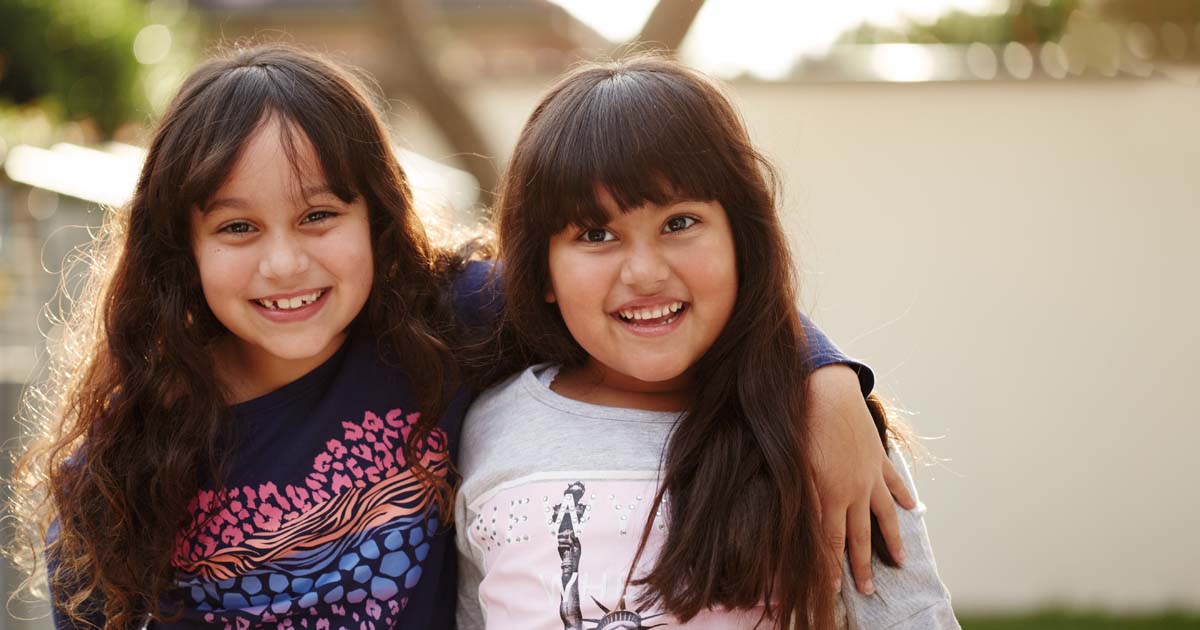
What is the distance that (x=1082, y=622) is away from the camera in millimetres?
4797

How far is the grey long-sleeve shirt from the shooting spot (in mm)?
1884

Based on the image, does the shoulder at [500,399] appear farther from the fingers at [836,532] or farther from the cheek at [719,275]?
the fingers at [836,532]

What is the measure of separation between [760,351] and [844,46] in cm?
347

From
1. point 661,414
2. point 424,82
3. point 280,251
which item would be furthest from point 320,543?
point 424,82

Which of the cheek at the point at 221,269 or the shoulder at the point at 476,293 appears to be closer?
the cheek at the point at 221,269

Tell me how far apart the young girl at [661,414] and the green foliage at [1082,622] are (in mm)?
3111

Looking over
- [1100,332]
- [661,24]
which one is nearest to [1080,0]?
[1100,332]

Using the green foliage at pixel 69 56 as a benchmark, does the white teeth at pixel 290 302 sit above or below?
below

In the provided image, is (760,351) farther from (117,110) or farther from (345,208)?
(117,110)

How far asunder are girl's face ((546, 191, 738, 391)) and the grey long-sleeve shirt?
0.12 metres

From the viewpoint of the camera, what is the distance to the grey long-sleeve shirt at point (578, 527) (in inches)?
74.2

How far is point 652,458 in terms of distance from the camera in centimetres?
196

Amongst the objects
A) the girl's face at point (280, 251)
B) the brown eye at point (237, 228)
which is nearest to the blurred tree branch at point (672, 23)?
the girl's face at point (280, 251)

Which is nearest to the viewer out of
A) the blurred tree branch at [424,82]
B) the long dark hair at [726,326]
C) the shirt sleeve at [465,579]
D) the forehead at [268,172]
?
the long dark hair at [726,326]
